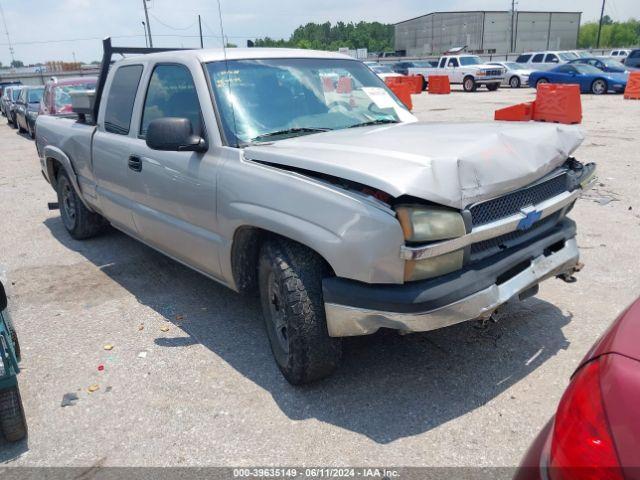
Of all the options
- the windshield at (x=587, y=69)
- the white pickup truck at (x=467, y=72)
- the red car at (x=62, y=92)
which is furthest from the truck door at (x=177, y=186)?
the white pickup truck at (x=467, y=72)

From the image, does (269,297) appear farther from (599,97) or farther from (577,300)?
(599,97)

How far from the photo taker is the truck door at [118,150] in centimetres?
445

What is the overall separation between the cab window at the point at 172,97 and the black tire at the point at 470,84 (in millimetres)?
26896

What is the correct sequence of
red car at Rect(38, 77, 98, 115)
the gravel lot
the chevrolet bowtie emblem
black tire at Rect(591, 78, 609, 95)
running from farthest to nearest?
black tire at Rect(591, 78, 609, 95) < red car at Rect(38, 77, 98, 115) < the chevrolet bowtie emblem < the gravel lot

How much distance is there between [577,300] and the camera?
4109 millimetres

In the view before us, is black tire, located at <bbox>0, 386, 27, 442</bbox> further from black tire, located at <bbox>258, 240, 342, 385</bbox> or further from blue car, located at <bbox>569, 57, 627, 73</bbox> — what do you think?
blue car, located at <bbox>569, 57, 627, 73</bbox>

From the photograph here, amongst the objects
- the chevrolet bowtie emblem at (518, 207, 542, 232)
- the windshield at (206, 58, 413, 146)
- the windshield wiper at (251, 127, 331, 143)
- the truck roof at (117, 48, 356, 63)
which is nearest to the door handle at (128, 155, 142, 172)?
the truck roof at (117, 48, 356, 63)

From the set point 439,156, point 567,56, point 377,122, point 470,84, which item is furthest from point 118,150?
point 567,56

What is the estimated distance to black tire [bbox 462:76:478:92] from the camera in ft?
93.7

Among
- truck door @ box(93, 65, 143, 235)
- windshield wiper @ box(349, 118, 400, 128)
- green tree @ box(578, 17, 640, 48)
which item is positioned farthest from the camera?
green tree @ box(578, 17, 640, 48)

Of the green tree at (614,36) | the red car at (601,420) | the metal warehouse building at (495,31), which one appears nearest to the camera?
the red car at (601,420)

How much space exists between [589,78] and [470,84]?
266 inches

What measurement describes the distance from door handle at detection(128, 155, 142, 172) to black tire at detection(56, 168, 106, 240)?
2014 millimetres

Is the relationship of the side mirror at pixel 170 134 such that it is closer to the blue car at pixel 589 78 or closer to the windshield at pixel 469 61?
the blue car at pixel 589 78
